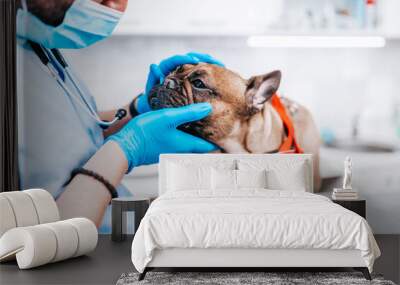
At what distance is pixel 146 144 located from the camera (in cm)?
671

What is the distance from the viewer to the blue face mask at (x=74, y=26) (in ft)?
21.9

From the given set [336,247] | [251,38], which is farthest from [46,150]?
[336,247]

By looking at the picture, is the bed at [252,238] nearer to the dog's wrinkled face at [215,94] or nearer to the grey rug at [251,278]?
the grey rug at [251,278]

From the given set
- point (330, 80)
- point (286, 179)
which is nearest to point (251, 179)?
point (286, 179)

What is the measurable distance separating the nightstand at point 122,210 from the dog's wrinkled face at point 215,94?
1.03 m

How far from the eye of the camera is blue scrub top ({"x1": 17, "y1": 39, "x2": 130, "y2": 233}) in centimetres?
674

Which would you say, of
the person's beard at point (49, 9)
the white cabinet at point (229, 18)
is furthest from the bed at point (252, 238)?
the person's beard at point (49, 9)

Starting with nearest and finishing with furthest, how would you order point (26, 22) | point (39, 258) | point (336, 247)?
point (336, 247), point (39, 258), point (26, 22)

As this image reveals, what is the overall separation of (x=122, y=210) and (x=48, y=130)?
1.40 metres

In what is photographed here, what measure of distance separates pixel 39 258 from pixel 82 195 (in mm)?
1944

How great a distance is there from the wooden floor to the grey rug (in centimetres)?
19

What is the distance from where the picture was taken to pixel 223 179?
5965mm

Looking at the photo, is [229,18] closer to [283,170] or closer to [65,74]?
[283,170]

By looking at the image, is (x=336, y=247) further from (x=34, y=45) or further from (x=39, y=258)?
(x=34, y=45)
